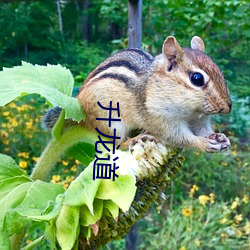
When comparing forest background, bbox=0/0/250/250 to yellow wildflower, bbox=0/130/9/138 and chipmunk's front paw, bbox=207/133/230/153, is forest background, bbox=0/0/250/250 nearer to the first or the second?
yellow wildflower, bbox=0/130/9/138

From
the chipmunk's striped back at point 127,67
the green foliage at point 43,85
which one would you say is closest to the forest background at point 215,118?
the chipmunk's striped back at point 127,67

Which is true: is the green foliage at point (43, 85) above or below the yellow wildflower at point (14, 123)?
above

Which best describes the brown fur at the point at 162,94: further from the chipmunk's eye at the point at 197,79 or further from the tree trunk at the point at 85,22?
the tree trunk at the point at 85,22

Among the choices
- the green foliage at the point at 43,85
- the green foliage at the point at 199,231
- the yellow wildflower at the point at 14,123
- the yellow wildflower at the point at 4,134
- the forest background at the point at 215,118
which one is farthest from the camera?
the yellow wildflower at the point at 4,134

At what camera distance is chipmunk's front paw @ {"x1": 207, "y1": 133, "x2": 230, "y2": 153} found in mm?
578

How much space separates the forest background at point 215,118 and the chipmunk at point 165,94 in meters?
0.39

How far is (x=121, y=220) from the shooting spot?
50 cm

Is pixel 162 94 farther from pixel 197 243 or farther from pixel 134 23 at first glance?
pixel 197 243

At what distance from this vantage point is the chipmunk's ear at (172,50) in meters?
0.68

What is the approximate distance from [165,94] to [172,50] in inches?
2.7

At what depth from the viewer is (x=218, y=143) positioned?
60cm

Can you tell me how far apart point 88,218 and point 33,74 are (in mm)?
228

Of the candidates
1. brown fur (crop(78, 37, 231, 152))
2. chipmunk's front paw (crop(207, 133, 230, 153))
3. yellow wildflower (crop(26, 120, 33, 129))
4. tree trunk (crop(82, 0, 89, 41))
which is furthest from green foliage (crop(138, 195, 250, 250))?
tree trunk (crop(82, 0, 89, 41))

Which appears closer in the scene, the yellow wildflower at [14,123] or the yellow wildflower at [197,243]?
the yellow wildflower at [197,243]
